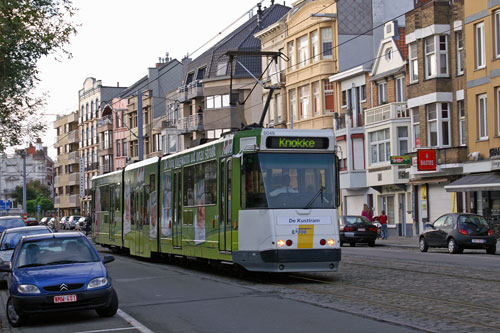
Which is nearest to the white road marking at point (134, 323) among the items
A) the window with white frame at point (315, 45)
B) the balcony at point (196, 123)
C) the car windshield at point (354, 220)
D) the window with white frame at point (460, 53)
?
the car windshield at point (354, 220)

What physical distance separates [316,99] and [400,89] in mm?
9055

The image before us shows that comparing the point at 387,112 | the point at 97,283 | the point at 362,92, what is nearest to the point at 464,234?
the point at 387,112

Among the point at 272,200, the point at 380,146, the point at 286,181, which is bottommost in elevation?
the point at 272,200

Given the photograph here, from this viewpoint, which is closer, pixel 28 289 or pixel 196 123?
pixel 28 289

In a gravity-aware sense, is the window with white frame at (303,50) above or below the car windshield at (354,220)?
above

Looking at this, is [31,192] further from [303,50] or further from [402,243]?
[402,243]

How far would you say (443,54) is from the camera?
41.9m

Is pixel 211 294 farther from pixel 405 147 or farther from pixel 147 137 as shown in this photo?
pixel 147 137

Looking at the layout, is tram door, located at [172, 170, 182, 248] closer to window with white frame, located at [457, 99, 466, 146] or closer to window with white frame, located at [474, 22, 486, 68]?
window with white frame, located at [474, 22, 486, 68]

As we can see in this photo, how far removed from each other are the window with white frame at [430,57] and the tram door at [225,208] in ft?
82.0

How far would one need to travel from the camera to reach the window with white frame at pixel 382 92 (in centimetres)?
4862

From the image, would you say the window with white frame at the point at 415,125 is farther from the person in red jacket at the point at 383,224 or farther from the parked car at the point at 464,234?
the parked car at the point at 464,234

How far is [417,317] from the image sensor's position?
475 inches

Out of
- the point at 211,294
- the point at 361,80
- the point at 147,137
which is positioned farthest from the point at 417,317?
the point at 147,137
